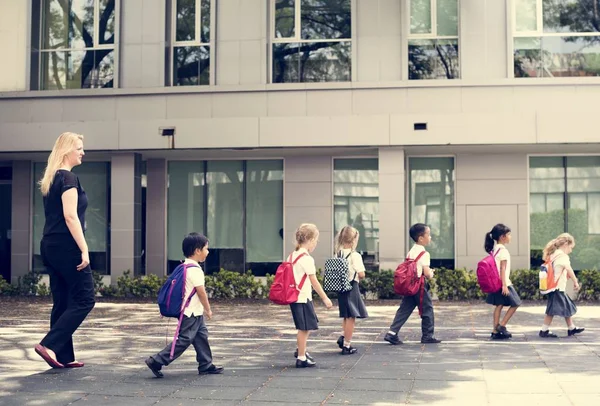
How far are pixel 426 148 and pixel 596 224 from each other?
4222mm

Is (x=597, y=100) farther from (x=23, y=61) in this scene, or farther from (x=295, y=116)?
(x=23, y=61)

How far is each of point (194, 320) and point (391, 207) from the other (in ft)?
34.0

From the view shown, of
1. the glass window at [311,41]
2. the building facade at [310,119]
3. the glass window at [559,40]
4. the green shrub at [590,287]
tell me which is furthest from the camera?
the glass window at [311,41]

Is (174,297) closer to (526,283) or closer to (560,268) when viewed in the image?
(560,268)

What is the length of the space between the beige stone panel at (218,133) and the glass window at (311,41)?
A: 4.54 ft

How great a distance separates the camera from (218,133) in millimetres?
18094

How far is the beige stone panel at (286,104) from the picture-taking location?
18.1 meters

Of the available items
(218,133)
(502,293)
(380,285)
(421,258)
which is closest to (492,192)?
(380,285)

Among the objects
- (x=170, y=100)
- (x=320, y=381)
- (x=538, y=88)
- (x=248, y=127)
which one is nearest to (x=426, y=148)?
(x=538, y=88)

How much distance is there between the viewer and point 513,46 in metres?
17.9

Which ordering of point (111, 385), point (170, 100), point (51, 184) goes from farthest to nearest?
point (170, 100) → point (51, 184) → point (111, 385)

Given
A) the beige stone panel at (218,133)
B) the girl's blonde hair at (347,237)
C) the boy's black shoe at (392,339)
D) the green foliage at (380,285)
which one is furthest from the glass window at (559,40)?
the girl's blonde hair at (347,237)

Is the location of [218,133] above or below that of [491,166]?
above

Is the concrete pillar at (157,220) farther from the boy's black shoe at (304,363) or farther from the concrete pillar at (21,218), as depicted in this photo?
the boy's black shoe at (304,363)
